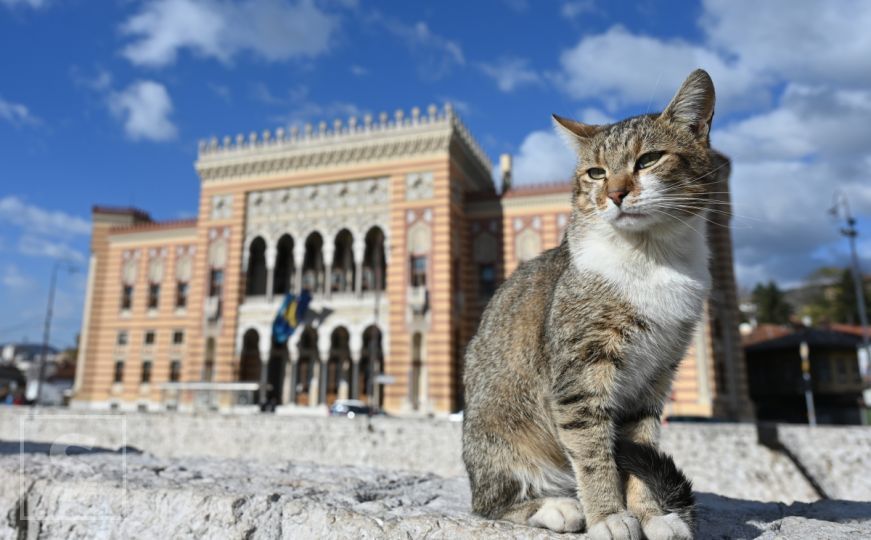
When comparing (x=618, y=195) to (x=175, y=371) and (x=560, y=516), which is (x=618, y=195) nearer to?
(x=560, y=516)

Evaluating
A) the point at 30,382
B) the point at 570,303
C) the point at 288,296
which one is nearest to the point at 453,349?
the point at 288,296

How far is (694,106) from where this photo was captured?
2229 mm

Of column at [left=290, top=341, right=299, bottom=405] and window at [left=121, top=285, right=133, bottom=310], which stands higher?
window at [left=121, top=285, right=133, bottom=310]

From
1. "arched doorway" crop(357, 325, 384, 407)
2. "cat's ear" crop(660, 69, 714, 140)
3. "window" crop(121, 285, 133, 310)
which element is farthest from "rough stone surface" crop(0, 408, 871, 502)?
"window" crop(121, 285, 133, 310)

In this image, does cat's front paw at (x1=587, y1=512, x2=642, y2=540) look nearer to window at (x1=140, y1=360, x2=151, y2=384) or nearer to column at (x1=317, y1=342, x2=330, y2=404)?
column at (x1=317, y1=342, x2=330, y2=404)

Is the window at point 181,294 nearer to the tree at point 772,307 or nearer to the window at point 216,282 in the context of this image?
the window at point 216,282

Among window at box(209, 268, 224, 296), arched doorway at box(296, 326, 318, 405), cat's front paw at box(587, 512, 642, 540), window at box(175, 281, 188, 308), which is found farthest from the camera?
window at box(175, 281, 188, 308)

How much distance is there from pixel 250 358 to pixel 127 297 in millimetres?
8963

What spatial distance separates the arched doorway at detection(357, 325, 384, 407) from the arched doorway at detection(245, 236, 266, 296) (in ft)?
20.2

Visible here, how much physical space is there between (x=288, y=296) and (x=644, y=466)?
23473mm

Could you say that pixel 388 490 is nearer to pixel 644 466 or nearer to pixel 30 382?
pixel 644 466

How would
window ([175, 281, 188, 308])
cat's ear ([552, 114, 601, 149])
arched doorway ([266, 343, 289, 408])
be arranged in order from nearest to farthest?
cat's ear ([552, 114, 601, 149]), arched doorway ([266, 343, 289, 408]), window ([175, 281, 188, 308])

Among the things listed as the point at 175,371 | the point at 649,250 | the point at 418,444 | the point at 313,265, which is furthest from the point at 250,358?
the point at 649,250

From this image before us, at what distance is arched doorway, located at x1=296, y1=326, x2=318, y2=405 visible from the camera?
26.0 m
